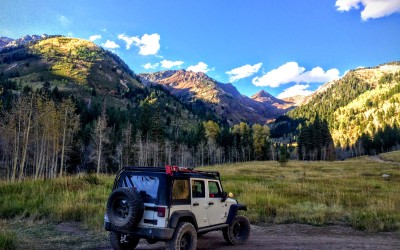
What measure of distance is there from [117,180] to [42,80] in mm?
216583

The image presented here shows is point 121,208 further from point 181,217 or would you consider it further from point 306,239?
point 306,239

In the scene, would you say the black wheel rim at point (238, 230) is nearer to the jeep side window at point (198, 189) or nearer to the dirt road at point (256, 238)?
the dirt road at point (256, 238)

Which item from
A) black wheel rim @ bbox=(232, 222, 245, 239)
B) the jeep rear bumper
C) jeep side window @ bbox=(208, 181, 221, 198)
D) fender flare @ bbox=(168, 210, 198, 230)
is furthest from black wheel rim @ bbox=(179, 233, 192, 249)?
black wheel rim @ bbox=(232, 222, 245, 239)

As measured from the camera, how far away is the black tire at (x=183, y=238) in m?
7.49

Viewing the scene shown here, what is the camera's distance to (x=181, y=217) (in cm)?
786

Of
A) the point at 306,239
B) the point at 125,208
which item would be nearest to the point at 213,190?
the point at 125,208

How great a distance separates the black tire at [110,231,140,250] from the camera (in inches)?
344

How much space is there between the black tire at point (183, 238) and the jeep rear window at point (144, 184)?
1035mm

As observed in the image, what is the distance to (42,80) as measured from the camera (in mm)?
198250

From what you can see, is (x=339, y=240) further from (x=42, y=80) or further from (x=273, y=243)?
(x=42, y=80)

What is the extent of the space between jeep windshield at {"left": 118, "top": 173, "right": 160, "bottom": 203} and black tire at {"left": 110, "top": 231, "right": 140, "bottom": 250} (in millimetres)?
1545

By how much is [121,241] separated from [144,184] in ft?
7.06

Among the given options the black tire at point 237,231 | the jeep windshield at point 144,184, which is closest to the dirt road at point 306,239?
the black tire at point 237,231

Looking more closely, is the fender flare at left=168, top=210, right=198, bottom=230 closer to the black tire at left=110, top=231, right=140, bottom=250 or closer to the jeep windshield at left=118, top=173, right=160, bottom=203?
the jeep windshield at left=118, top=173, right=160, bottom=203
